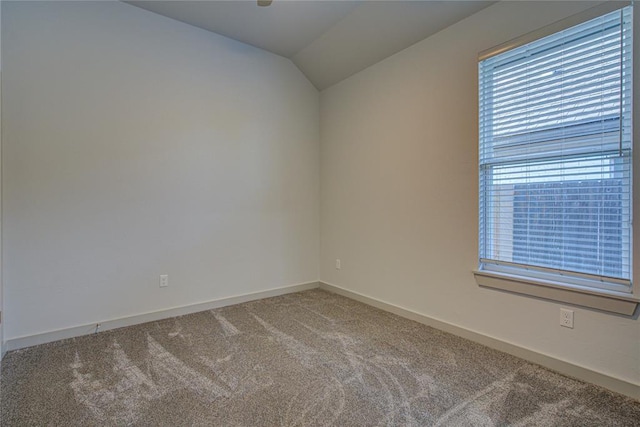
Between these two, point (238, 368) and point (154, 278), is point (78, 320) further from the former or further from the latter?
point (238, 368)

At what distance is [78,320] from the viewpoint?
8.29 feet

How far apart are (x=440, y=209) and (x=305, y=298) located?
1.85 meters

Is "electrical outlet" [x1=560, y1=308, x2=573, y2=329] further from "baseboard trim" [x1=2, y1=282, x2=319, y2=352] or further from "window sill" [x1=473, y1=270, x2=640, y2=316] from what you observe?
"baseboard trim" [x1=2, y1=282, x2=319, y2=352]

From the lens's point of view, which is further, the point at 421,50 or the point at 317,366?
the point at 421,50

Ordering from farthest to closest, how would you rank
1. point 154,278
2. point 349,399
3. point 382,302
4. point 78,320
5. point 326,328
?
point 382,302 < point 154,278 < point 326,328 < point 78,320 < point 349,399

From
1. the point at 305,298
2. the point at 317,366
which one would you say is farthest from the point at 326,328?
the point at 305,298

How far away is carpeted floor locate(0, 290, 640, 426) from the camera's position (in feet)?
5.14

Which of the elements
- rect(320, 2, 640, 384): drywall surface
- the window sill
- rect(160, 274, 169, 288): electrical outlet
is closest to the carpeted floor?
rect(320, 2, 640, 384): drywall surface

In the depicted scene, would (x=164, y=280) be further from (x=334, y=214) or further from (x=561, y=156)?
(x=561, y=156)

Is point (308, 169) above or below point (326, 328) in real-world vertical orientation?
above

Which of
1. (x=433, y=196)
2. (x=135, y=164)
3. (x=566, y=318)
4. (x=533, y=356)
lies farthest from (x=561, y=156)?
(x=135, y=164)

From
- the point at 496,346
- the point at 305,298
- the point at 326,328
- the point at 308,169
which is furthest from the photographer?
the point at 308,169

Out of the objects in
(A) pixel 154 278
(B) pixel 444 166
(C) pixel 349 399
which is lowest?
(C) pixel 349 399

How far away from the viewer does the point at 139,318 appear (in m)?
2.78
